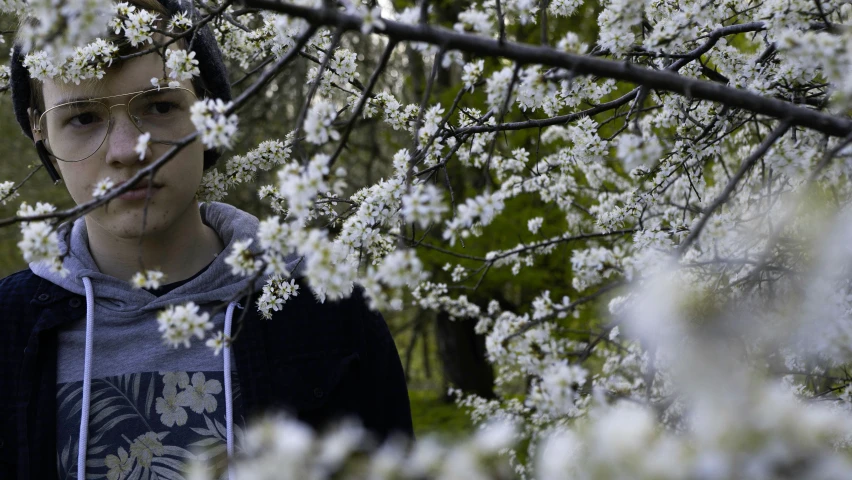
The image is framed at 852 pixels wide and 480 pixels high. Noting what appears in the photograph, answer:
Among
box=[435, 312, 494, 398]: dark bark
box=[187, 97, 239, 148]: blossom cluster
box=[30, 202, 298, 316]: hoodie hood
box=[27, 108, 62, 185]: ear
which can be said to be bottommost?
box=[187, 97, 239, 148]: blossom cluster

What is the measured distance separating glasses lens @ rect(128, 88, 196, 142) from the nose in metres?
0.02

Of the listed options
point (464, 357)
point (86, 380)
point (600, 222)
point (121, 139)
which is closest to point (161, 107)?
point (121, 139)

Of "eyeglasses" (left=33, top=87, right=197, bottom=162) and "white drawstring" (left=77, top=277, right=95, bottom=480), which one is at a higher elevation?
"eyeglasses" (left=33, top=87, right=197, bottom=162)

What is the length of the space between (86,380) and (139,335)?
198 millimetres

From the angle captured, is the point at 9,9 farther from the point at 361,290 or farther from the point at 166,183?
the point at 361,290

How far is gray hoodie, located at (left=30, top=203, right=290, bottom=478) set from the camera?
202 cm

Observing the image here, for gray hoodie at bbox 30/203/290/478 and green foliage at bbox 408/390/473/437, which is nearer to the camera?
gray hoodie at bbox 30/203/290/478

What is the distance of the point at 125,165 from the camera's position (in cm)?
195

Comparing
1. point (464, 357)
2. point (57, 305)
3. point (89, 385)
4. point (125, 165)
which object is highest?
point (464, 357)

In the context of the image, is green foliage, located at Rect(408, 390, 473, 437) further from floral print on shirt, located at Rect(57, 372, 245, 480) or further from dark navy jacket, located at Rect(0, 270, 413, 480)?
floral print on shirt, located at Rect(57, 372, 245, 480)

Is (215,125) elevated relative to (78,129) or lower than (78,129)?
lower

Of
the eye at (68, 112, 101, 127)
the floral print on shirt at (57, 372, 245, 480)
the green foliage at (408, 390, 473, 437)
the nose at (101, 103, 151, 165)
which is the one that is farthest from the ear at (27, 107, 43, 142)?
the green foliage at (408, 390, 473, 437)

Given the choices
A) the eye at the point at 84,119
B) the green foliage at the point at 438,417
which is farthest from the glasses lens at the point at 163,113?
the green foliage at the point at 438,417

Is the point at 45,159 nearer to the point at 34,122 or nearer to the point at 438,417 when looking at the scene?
the point at 34,122
